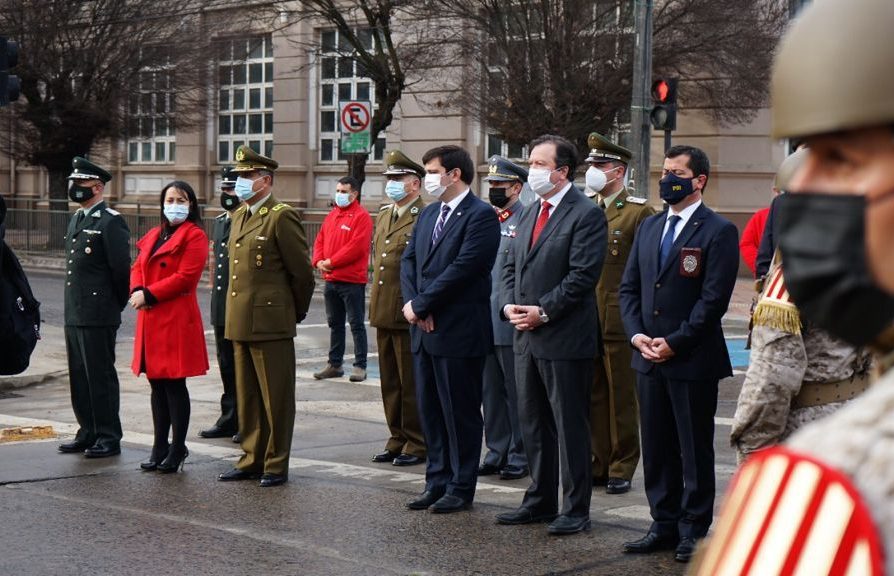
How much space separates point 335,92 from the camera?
34281 mm

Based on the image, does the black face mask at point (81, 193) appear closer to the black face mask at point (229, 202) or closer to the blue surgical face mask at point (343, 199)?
the black face mask at point (229, 202)

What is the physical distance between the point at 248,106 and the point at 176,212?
27797 mm

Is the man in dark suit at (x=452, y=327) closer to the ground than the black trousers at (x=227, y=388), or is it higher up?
higher up

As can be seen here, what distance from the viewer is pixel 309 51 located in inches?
1207

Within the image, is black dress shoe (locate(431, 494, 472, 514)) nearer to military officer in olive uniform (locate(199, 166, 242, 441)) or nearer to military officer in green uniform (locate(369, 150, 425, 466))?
military officer in green uniform (locate(369, 150, 425, 466))

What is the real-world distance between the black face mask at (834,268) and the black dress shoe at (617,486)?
23.9 ft

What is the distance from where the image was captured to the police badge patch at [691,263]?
695 centimetres

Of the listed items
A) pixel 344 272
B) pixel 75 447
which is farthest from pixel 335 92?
pixel 75 447

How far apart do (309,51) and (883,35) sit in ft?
98.3

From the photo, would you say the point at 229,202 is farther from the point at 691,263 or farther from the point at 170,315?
the point at 691,263

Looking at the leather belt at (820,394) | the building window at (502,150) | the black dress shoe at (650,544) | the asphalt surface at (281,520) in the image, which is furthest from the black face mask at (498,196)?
the building window at (502,150)

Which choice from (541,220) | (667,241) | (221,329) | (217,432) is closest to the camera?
(667,241)

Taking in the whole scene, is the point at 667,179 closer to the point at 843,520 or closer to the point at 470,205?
the point at 470,205

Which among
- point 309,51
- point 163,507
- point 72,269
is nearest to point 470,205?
point 163,507
